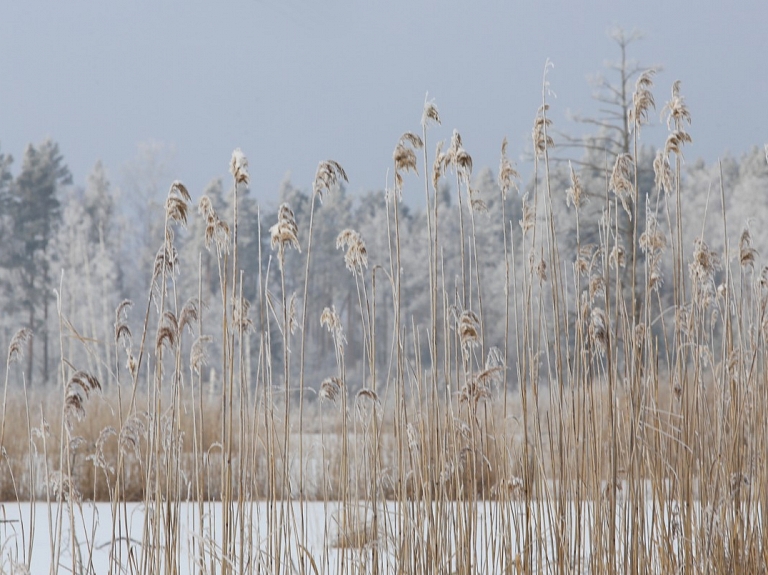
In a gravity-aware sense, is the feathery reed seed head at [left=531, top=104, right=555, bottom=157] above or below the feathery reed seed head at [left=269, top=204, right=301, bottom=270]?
above

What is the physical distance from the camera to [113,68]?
195ft

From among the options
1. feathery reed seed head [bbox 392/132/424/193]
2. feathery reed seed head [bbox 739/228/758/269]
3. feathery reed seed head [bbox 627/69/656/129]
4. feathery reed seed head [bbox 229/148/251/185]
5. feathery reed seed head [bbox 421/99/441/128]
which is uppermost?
feathery reed seed head [bbox 627/69/656/129]

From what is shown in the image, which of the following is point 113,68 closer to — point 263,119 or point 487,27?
point 263,119

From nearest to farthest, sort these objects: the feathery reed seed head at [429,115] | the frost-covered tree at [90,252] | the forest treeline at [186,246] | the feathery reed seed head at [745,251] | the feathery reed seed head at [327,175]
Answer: the feathery reed seed head at [327,175]
the feathery reed seed head at [429,115]
the feathery reed seed head at [745,251]
the frost-covered tree at [90,252]
the forest treeline at [186,246]

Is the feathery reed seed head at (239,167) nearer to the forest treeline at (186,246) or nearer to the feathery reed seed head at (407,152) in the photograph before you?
the feathery reed seed head at (407,152)

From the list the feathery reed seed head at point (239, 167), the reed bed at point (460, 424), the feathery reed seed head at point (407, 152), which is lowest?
the reed bed at point (460, 424)

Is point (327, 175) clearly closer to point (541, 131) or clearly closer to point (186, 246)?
point (541, 131)

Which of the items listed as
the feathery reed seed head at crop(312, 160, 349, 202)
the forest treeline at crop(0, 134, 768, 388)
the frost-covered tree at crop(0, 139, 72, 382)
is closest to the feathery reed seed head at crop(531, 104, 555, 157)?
the feathery reed seed head at crop(312, 160, 349, 202)

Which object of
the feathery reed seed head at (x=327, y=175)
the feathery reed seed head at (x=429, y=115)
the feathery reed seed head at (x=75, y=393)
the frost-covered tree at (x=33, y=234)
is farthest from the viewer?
the frost-covered tree at (x=33, y=234)

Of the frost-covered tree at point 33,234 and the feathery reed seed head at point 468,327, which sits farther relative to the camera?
the frost-covered tree at point 33,234

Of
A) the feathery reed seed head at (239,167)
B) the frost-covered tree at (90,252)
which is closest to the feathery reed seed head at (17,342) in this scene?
the feathery reed seed head at (239,167)

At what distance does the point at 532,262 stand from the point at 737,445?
1.83 ft

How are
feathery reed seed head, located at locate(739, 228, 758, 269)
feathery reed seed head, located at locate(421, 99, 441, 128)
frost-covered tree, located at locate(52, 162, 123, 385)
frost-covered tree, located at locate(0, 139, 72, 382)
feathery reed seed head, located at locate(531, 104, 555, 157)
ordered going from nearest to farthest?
feathery reed seed head, located at locate(421, 99, 441, 128) → feathery reed seed head, located at locate(531, 104, 555, 157) → feathery reed seed head, located at locate(739, 228, 758, 269) → frost-covered tree, located at locate(52, 162, 123, 385) → frost-covered tree, located at locate(0, 139, 72, 382)

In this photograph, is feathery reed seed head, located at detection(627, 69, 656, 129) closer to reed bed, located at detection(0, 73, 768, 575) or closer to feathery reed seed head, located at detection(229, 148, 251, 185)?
reed bed, located at detection(0, 73, 768, 575)
